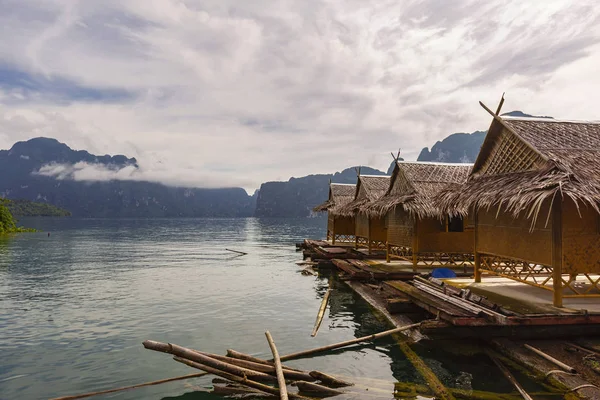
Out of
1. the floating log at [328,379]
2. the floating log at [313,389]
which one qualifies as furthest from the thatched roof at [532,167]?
the floating log at [313,389]

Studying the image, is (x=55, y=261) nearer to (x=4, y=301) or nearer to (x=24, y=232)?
(x=4, y=301)

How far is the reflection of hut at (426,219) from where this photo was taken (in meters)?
18.6

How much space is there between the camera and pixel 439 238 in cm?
1905

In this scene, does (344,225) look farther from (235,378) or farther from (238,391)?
(235,378)

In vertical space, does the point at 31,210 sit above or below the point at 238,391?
above

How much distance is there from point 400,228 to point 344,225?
14.2 metres

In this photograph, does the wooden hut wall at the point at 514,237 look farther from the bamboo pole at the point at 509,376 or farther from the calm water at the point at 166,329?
the calm water at the point at 166,329

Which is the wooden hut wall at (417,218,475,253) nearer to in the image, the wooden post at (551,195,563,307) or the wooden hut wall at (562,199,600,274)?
the wooden hut wall at (562,199,600,274)

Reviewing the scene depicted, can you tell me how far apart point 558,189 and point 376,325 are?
7011 millimetres

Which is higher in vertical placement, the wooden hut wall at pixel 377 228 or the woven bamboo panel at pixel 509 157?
the woven bamboo panel at pixel 509 157

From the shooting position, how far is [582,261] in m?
10.4

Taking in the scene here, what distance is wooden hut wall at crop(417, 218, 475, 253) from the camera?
62.2ft

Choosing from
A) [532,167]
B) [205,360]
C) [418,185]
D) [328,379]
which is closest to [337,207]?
→ [418,185]

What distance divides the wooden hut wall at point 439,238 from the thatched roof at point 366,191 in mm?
7105
